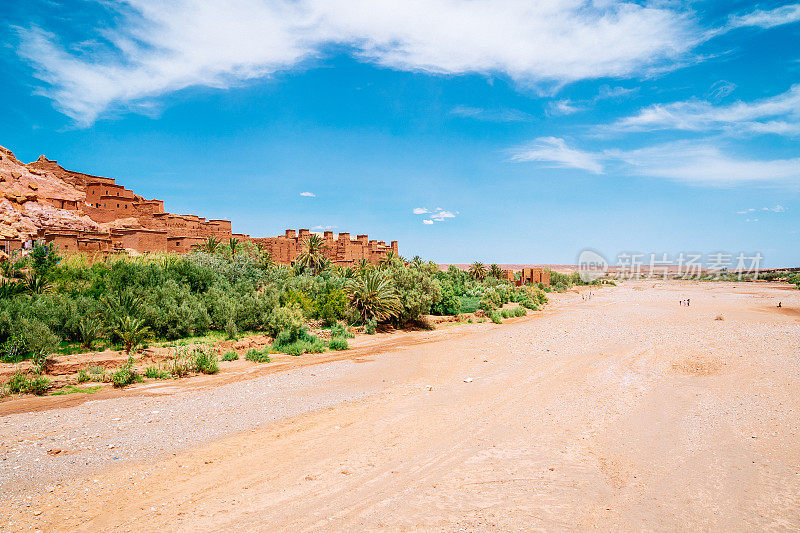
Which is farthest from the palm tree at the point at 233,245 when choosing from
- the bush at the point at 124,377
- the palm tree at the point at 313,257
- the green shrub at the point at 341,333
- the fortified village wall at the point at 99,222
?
the bush at the point at 124,377

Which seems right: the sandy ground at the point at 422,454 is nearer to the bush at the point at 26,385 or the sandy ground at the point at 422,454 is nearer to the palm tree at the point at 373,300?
the bush at the point at 26,385

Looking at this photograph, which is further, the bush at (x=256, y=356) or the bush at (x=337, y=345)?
the bush at (x=337, y=345)

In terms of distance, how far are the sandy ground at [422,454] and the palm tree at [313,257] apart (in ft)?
92.1

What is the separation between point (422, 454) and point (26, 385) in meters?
9.36

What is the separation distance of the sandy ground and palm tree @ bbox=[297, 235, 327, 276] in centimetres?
2807

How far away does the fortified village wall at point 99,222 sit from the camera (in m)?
31.3

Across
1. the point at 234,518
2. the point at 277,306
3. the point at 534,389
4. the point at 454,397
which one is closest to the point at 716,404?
the point at 534,389

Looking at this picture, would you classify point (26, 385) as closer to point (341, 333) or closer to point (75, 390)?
point (75, 390)

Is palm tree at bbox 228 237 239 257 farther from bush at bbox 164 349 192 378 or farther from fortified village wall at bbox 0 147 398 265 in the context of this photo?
bush at bbox 164 349 192 378

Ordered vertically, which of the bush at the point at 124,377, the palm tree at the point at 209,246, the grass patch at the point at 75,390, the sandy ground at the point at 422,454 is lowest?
the grass patch at the point at 75,390

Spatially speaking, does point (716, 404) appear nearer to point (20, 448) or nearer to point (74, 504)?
point (74, 504)

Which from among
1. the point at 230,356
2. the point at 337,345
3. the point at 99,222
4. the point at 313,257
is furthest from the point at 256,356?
the point at 99,222

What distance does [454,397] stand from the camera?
9.91m

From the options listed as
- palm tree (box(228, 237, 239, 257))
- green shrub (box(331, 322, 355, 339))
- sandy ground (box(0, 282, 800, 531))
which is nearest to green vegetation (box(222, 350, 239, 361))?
sandy ground (box(0, 282, 800, 531))
